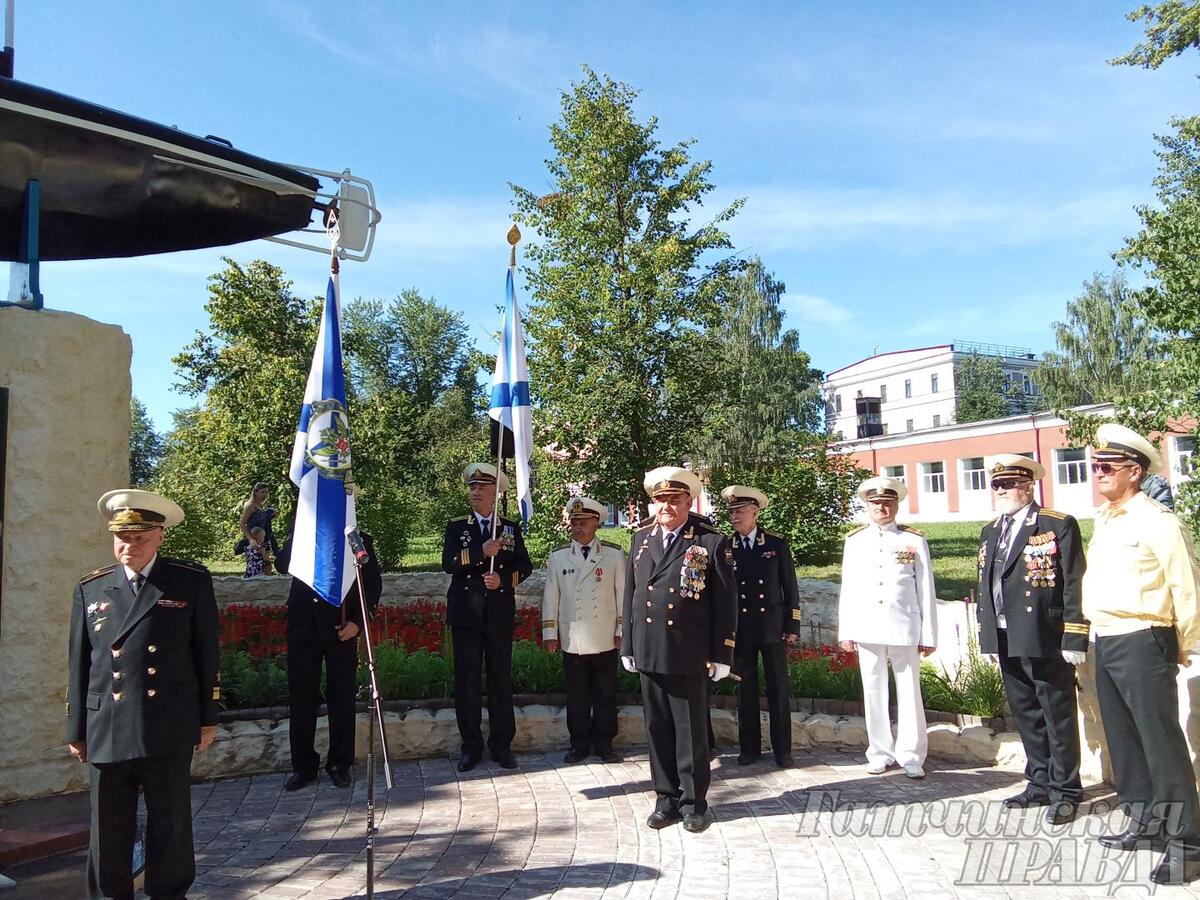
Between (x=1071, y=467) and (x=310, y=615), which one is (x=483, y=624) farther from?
(x=1071, y=467)

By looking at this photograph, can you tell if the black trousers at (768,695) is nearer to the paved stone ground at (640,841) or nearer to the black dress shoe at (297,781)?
the paved stone ground at (640,841)

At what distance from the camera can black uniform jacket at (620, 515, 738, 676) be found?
509 cm

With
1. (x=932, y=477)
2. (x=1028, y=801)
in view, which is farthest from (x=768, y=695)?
(x=932, y=477)

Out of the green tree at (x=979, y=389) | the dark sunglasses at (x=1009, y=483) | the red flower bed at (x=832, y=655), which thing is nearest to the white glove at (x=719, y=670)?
the dark sunglasses at (x=1009, y=483)

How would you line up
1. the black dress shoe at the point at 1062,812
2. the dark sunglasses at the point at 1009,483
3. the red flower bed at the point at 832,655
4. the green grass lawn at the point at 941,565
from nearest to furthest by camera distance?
the black dress shoe at the point at 1062,812 < the dark sunglasses at the point at 1009,483 < the red flower bed at the point at 832,655 < the green grass lawn at the point at 941,565

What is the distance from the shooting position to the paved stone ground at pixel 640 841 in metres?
4.14

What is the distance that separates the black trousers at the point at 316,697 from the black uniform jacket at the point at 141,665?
1895 millimetres

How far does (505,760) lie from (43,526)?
3293mm

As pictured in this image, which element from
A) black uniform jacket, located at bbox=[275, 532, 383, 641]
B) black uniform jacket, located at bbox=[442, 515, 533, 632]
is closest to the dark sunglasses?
black uniform jacket, located at bbox=[442, 515, 533, 632]

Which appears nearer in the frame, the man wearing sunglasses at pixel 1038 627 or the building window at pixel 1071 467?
the man wearing sunglasses at pixel 1038 627

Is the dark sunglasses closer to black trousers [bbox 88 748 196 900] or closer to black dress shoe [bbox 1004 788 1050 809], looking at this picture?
black dress shoe [bbox 1004 788 1050 809]

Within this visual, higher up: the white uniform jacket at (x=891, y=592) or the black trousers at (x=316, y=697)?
the white uniform jacket at (x=891, y=592)

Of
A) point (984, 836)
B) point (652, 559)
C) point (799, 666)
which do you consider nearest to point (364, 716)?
point (652, 559)

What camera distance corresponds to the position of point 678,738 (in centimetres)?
512
